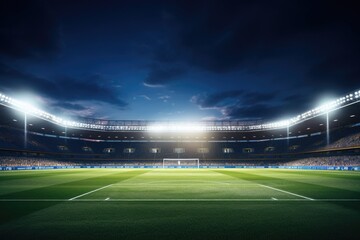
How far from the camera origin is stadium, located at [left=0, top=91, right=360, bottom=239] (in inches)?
256

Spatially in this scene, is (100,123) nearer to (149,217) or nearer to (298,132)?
(298,132)

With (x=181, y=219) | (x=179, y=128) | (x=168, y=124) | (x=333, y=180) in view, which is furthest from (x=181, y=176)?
(x=168, y=124)

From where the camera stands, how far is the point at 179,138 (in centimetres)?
8069

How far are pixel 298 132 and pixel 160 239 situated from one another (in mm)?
72568

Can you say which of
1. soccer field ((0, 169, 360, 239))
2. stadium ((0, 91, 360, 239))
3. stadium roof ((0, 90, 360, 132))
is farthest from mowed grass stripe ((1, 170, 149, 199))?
stadium roof ((0, 90, 360, 132))

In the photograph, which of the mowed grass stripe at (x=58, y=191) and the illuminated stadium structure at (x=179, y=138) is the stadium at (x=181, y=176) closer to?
the mowed grass stripe at (x=58, y=191)

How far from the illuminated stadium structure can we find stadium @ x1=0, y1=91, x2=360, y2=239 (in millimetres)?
310

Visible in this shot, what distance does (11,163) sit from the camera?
5128cm

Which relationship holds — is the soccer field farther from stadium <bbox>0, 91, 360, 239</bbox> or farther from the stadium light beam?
the stadium light beam

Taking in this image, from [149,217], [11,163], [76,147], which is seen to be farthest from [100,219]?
[76,147]

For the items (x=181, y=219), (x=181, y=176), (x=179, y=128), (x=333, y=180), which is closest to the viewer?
(x=181, y=219)

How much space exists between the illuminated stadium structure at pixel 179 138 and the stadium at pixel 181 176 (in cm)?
31

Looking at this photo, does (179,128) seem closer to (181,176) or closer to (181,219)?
(181,176)

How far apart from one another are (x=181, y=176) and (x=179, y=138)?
52.8 meters
